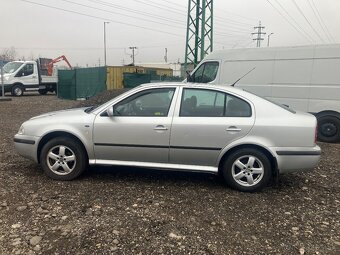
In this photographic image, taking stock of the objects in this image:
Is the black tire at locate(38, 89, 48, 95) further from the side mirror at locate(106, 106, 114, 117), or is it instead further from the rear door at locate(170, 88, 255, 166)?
the rear door at locate(170, 88, 255, 166)

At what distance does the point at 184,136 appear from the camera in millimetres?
4469

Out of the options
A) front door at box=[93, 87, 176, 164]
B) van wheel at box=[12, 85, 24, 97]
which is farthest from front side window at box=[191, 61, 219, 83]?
van wheel at box=[12, 85, 24, 97]

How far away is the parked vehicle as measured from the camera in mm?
21016

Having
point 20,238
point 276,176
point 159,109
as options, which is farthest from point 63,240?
point 276,176

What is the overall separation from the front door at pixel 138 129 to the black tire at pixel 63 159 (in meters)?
0.25

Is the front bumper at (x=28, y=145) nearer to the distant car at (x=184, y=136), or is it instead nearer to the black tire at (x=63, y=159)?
the distant car at (x=184, y=136)

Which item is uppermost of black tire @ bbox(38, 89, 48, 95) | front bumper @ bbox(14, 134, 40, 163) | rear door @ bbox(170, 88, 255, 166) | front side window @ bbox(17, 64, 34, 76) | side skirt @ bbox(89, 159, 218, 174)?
front side window @ bbox(17, 64, 34, 76)

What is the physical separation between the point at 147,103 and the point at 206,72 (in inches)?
241

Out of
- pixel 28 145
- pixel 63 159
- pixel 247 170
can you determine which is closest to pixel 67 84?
pixel 28 145

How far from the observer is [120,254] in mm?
2982

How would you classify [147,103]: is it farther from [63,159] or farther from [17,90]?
[17,90]

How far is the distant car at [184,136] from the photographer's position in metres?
4.40

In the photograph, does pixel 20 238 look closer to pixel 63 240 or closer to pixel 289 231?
pixel 63 240

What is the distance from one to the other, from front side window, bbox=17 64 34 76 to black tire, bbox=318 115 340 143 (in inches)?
744
